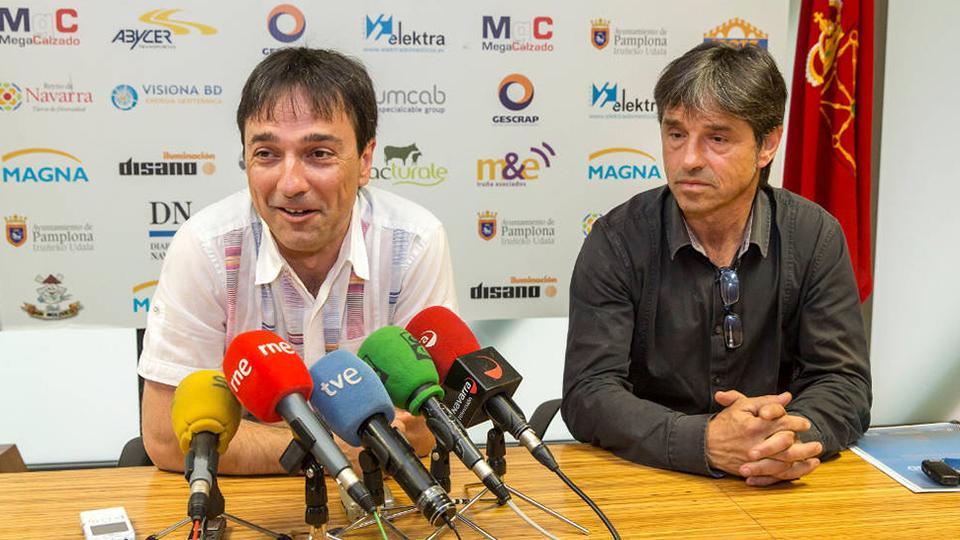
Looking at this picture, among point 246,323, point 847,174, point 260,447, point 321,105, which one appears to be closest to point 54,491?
point 260,447

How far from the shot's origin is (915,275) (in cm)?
412

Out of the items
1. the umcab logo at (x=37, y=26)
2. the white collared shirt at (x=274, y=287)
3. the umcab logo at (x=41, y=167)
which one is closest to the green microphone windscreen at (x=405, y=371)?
the white collared shirt at (x=274, y=287)

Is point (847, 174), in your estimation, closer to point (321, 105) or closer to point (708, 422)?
point (708, 422)

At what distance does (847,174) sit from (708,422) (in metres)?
2.06

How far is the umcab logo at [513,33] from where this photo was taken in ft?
11.4

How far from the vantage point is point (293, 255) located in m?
2.00

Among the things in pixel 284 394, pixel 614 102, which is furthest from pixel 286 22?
pixel 284 394

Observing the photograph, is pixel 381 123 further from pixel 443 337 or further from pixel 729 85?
pixel 443 337

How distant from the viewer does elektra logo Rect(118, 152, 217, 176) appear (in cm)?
334

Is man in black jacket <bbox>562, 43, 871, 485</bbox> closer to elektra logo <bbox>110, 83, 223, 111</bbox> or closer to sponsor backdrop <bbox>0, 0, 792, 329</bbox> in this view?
sponsor backdrop <bbox>0, 0, 792, 329</bbox>

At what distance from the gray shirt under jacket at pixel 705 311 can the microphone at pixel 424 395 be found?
798 mm

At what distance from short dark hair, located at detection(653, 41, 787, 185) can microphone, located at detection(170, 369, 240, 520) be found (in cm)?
133

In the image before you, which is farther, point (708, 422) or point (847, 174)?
point (847, 174)

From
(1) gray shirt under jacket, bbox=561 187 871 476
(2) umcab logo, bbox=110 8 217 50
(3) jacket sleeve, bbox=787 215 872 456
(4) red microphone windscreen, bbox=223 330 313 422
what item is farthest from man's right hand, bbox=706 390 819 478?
(2) umcab logo, bbox=110 8 217 50
